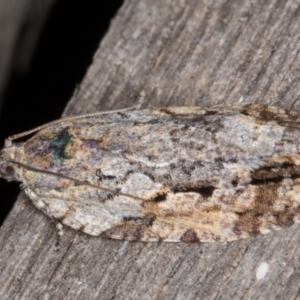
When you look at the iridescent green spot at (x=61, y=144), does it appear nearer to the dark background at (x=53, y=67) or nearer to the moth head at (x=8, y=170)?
the moth head at (x=8, y=170)

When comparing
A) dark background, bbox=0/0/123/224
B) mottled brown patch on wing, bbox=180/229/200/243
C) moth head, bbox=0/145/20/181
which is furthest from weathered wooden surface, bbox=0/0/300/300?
Result: dark background, bbox=0/0/123/224

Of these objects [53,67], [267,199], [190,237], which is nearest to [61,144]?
[190,237]

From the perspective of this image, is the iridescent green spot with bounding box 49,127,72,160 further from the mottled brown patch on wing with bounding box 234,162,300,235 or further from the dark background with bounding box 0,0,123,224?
the dark background with bounding box 0,0,123,224

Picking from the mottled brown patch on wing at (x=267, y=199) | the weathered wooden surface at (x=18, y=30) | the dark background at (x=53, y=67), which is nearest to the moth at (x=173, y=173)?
the mottled brown patch on wing at (x=267, y=199)

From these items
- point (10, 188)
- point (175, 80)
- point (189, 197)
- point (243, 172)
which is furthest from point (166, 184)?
point (10, 188)

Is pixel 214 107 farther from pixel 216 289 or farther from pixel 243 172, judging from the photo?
pixel 216 289

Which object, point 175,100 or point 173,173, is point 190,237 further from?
point 175,100
